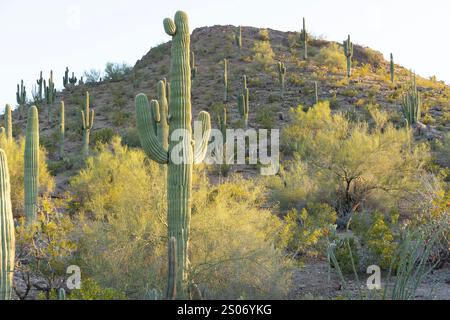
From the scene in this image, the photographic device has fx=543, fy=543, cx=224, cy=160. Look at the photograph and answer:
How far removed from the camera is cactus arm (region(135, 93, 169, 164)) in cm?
835

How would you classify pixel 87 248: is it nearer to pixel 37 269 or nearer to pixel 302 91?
pixel 37 269

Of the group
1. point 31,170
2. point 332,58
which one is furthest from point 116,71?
point 31,170

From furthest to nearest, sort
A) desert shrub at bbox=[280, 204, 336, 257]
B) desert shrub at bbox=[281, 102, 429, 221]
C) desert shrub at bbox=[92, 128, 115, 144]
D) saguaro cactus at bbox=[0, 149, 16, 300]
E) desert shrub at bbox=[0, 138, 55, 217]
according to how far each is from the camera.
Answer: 1. desert shrub at bbox=[92, 128, 115, 144]
2. desert shrub at bbox=[0, 138, 55, 217]
3. desert shrub at bbox=[281, 102, 429, 221]
4. desert shrub at bbox=[280, 204, 336, 257]
5. saguaro cactus at bbox=[0, 149, 16, 300]

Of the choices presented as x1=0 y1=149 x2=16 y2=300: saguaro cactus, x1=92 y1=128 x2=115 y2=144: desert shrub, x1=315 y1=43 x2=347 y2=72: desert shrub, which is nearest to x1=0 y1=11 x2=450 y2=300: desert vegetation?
x1=0 y1=149 x2=16 y2=300: saguaro cactus

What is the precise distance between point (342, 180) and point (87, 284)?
31.4 ft

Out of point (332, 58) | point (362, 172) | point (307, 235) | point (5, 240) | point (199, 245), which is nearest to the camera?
→ point (5, 240)

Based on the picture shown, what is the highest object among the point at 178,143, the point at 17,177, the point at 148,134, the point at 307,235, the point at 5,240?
Result: the point at 148,134

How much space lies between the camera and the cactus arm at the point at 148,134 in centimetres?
835

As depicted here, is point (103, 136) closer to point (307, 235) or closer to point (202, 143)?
point (307, 235)

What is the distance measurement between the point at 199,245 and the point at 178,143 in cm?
197

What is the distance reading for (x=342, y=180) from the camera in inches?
595

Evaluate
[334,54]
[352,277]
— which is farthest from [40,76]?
[352,277]

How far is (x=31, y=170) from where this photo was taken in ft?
44.4

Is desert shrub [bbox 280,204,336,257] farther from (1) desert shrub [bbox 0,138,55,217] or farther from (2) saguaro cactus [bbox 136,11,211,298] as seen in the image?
(1) desert shrub [bbox 0,138,55,217]
